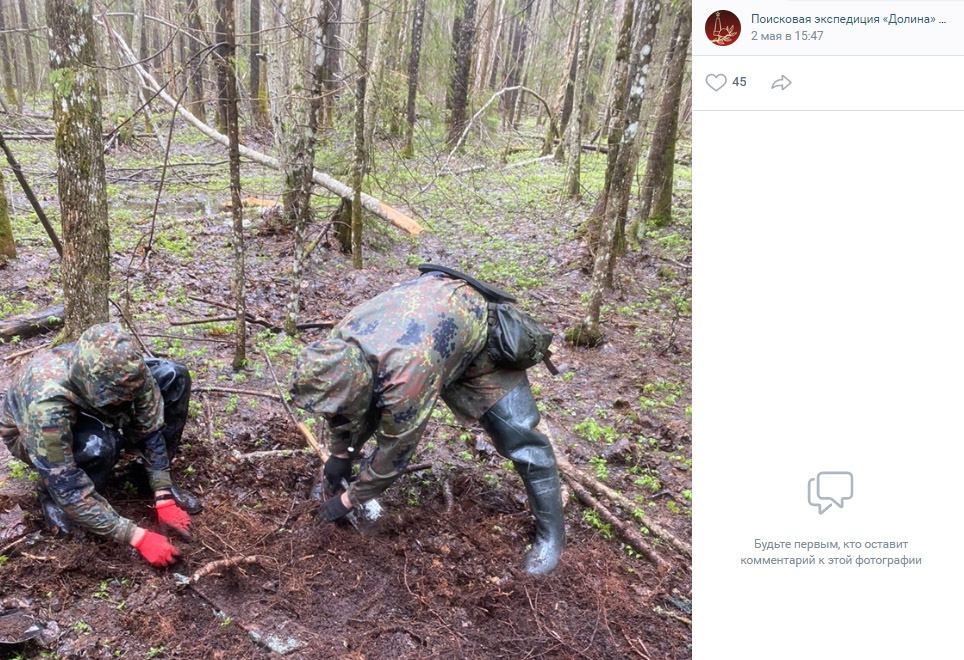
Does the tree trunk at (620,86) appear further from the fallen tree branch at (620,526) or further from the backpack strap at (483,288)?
the fallen tree branch at (620,526)

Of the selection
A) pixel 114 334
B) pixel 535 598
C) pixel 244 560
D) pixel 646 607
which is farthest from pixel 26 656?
pixel 646 607

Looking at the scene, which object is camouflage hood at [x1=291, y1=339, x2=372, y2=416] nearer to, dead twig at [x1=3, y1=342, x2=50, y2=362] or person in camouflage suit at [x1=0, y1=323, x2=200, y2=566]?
person in camouflage suit at [x1=0, y1=323, x2=200, y2=566]

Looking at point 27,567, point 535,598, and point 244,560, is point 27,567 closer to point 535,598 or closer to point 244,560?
point 244,560

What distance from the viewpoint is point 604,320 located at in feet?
23.1

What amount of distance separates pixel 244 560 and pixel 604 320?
4986 millimetres

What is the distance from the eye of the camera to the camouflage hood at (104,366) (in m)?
2.96

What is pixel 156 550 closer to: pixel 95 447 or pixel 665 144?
pixel 95 447

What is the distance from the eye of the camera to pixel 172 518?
3281mm

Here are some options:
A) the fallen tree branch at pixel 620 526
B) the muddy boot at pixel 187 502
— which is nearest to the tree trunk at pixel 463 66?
the fallen tree branch at pixel 620 526

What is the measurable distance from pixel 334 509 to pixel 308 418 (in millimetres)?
1366

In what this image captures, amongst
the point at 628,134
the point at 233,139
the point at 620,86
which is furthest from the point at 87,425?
the point at 620,86
